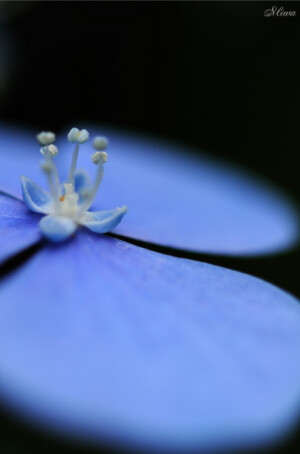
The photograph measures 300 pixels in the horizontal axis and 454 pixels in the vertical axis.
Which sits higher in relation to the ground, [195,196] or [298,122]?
[298,122]

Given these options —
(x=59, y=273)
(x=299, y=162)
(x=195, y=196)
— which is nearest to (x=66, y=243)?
(x=59, y=273)

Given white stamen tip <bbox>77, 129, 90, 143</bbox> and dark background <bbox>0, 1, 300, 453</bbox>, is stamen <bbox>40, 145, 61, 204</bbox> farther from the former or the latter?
dark background <bbox>0, 1, 300, 453</bbox>

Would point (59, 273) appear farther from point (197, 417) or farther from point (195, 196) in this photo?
point (195, 196)

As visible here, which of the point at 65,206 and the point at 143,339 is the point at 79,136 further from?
the point at 143,339

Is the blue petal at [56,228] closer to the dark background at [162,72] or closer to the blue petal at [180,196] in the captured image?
the blue petal at [180,196]

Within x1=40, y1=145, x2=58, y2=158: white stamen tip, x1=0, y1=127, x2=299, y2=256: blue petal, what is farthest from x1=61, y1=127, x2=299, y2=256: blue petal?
x1=40, y1=145, x2=58, y2=158: white stamen tip

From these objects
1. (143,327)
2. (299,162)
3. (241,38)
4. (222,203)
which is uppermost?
(241,38)

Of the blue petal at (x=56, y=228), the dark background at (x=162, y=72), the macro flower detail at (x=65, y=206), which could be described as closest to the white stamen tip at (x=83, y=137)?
the macro flower detail at (x=65, y=206)
